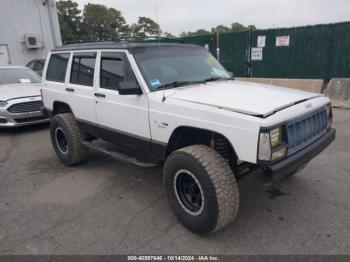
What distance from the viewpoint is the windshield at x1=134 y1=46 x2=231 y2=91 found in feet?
11.9

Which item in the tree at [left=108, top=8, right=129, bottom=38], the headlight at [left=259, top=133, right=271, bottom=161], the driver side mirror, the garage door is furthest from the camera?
the tree at [left=108, top=8, right=129, bottom=38]

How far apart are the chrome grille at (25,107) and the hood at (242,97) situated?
5204 millimetres

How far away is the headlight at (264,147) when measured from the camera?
2572mm

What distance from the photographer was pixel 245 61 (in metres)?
12.3

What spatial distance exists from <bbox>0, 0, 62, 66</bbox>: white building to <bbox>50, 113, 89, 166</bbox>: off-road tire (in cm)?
1374

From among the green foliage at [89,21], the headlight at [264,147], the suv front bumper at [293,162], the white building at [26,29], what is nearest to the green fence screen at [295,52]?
the suv front bumper at [293,162]

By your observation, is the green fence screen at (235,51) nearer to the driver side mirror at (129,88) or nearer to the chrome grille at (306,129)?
the chrome grille at (306,129)

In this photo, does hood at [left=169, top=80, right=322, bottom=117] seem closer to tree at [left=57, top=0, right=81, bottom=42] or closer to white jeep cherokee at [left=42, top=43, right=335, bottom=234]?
white jeep cherokee at [left=42, top=43, right=335, bottom=234]

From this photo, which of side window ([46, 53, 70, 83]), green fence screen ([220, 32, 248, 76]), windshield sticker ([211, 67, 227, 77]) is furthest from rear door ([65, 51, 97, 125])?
green fence screen ([220, 32, 248, 76])

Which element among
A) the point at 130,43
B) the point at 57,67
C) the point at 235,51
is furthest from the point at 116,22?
the point at 130,43

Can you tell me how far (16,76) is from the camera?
8641 millimetres

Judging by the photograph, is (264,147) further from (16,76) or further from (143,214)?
(16,76)

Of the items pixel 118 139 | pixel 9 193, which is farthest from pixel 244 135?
pixel 9 193

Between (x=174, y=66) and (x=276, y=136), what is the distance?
1.75m
